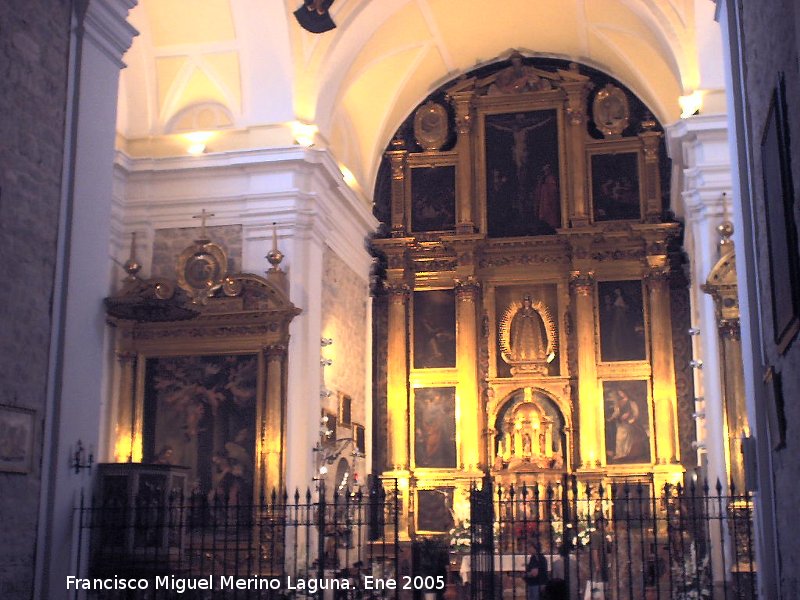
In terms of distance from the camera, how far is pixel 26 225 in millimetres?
9062

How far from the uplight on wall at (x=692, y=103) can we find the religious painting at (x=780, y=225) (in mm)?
9471

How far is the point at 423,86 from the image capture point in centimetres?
2219

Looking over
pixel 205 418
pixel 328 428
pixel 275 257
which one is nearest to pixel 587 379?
pixel 328 428

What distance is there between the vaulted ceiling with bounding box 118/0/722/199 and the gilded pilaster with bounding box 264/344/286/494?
145 inches

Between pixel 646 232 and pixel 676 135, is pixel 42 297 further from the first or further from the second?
pixel 646 232

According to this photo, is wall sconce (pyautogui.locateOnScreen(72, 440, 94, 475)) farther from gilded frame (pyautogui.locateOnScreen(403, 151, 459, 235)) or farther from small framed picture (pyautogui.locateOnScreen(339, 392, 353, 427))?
gilded frame (pyautogui.locateOnScreen(403, 151, 459, 235))

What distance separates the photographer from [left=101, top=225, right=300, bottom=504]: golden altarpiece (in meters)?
16.7

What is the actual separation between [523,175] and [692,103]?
575cm

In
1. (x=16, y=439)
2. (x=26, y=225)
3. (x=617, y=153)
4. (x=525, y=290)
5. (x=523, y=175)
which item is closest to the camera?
(x=16, y=439)

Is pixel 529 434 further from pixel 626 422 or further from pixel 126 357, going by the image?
pixel 126 357

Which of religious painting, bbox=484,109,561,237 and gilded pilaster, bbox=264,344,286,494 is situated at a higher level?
religious painting, bbox=484,109,561,237

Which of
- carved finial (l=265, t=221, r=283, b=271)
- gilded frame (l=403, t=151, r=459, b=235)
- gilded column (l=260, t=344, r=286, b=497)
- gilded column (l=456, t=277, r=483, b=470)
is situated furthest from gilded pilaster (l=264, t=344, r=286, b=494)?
gilded frame (l=403, t=151, r=459, b=235)

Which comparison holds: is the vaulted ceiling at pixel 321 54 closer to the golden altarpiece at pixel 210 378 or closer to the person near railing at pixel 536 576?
the golden altarpiece at pixel 210 378

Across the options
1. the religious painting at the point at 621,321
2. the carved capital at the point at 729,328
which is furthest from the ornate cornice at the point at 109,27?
the religious painting at the point at 621,321
